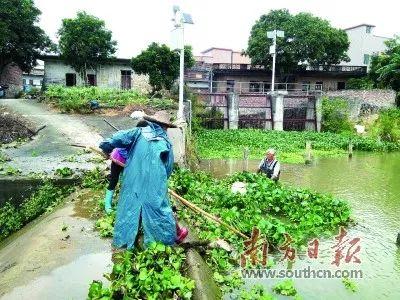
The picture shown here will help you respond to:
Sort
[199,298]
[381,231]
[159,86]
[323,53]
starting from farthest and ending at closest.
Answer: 1. [323,53]
2. [159,86]
3. [381,231]
4. [199,298]

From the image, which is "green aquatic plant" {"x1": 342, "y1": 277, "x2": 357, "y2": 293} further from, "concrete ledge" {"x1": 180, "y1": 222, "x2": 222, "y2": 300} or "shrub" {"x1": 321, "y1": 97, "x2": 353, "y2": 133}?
"shrub" {"x1": 321, "y1": 97, "x2": 353, "y2": 133}

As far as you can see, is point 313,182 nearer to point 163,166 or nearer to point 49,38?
point 163,166

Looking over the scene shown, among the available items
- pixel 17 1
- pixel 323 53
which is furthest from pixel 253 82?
pixel 17 1

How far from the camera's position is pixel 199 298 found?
4121 mm

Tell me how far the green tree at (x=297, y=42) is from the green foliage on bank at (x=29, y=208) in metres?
31.5

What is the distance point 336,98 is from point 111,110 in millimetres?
17248

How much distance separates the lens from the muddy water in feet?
18.5

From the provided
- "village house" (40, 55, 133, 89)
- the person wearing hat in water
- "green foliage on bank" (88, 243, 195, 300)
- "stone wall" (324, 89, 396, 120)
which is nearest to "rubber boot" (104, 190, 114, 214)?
"green foliage on bank" (88, 243, 195, 300)

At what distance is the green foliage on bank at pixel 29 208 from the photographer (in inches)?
274

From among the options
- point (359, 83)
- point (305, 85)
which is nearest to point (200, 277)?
point (305, 85)

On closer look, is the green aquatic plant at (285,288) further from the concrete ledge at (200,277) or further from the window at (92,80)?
the window at (92,80)

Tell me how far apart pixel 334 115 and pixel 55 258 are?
86.0 feet

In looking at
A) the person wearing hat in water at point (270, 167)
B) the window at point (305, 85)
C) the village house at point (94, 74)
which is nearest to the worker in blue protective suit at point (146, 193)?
the person wearing hat in water at point (270, 167)

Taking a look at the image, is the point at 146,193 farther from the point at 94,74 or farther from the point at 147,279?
the point at 94,74
